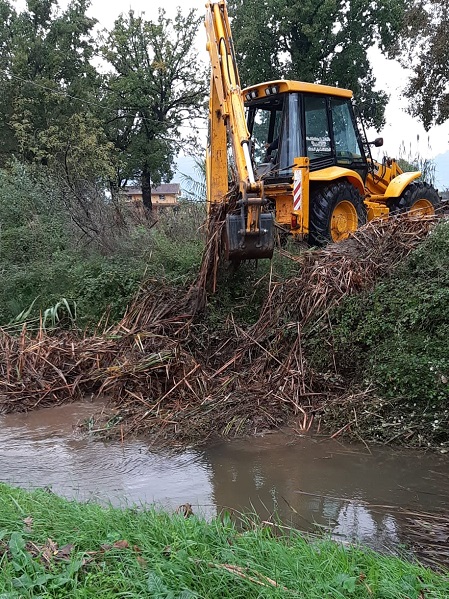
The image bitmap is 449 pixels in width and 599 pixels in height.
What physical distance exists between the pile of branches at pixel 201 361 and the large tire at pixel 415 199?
2.92 metres

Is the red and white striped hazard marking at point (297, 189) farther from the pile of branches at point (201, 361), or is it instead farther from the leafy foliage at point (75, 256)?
the leafy foliage at point (75, 256)

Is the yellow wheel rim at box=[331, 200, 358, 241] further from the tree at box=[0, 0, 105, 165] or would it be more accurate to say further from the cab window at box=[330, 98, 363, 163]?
the tree at box=[0, 0, 105, 165]

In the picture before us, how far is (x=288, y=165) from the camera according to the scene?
9.14 metres

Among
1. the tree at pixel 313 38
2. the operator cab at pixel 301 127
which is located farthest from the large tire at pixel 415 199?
the tree at pixel 313 38

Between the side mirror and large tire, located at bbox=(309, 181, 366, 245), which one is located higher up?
the side mirror

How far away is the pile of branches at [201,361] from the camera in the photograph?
6.46 meters

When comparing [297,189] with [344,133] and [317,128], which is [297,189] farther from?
[344,133]

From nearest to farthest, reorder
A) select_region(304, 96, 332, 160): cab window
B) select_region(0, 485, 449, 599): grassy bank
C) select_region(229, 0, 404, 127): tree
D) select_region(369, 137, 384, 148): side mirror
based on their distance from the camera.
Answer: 1. select_region(0, 485, 449, 599): grassy bank
2. select_region(304, 96, 332, 160): cab window
3. select_region(369, 137, 384, 148): side mirror
4. select_region(229, 0, 404, 127): tree

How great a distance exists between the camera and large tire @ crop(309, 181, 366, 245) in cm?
887

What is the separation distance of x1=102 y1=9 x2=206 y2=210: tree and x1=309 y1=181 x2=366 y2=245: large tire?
70.2 ft

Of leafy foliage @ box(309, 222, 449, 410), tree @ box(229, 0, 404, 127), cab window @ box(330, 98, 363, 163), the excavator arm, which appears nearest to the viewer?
leafy foliage @ box(309, 222, 449, 410)

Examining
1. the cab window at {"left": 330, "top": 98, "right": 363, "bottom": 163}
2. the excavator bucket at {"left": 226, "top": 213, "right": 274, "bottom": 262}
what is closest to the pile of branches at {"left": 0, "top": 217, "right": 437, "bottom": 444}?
the excavator bucket at {"left": 226, "top": 213, "right": 274, "bottom": 262}

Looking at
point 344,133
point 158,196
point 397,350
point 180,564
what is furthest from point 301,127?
point 158,196

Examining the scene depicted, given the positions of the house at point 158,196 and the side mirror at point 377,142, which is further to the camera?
the house at point 158,196
